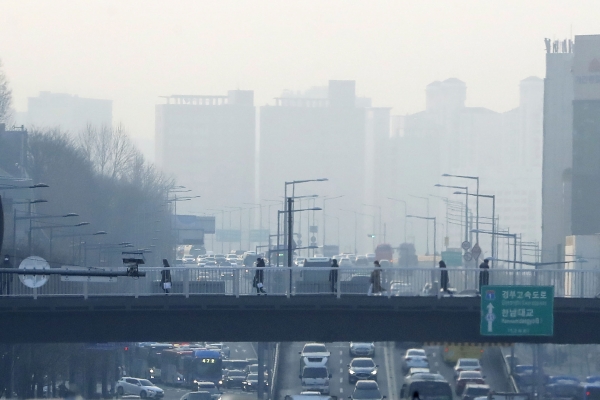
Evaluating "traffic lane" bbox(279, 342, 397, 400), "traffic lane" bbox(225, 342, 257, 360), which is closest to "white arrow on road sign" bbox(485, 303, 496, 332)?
"traffic lane" bbox(279, 342, 397, 400)

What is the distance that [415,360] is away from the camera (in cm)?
5784

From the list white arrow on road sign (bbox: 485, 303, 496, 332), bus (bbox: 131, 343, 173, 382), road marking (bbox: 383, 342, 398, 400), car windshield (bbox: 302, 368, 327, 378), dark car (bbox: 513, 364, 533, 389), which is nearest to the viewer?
white arrow on road sign (bbox: 485, 303, 496, 332)

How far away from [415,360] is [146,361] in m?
27.2

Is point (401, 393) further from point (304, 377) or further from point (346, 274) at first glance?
point (346, 274)

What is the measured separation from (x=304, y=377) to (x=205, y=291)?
18781 mm

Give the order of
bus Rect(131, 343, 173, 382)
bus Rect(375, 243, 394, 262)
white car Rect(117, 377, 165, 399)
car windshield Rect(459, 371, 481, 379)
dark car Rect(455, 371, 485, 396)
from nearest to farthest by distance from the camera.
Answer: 1. dark car Rect(455, 371, 485, 396)
2. car windshield Rect(459, 371, 481, 379)
3. white car Rect(117, 377, 165, 399)
4. bus Rect(131, 343, 173, 382)
5. bus Rect(375, 243, 394, 262)

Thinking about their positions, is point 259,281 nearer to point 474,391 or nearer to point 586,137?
point 474,391

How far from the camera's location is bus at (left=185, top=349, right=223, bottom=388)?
6825 cm

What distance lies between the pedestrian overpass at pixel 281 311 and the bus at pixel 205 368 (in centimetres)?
2585

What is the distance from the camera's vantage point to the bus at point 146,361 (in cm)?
7591

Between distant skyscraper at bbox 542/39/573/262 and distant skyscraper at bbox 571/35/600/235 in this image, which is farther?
distant skyscraper at bbox 542/39/573/262

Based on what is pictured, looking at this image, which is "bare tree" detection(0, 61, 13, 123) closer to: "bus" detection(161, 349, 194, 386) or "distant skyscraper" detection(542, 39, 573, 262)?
"bus" detection(161, 349, 194, 386)

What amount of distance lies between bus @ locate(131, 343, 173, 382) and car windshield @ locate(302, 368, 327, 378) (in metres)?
15.5

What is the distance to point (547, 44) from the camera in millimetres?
168125
